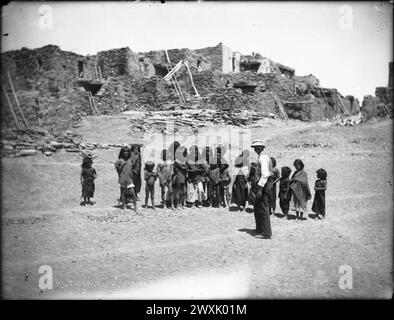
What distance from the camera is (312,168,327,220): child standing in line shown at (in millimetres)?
8079

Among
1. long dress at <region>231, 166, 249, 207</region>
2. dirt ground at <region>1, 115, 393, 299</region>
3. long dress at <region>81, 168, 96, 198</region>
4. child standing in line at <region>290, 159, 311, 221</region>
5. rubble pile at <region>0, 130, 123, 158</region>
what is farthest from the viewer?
rubble pile at <region>0, 130, 123, 158</region>

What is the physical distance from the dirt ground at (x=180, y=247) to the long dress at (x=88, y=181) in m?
0.37

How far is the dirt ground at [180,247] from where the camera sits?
17.8ft

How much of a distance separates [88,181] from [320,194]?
558cm

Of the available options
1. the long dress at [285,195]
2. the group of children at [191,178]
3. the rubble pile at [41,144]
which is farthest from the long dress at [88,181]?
the long dress at [285,195]

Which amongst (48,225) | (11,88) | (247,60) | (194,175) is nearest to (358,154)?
(194,175)

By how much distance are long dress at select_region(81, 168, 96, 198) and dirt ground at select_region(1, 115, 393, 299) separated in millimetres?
367

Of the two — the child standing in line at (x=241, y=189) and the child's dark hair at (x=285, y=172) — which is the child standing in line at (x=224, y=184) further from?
the child's dark hair at (x=285, y=172)

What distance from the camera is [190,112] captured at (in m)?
19.4

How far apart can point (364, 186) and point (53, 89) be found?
55.7 feet

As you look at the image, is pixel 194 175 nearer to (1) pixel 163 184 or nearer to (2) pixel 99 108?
(1) pixel 163 184

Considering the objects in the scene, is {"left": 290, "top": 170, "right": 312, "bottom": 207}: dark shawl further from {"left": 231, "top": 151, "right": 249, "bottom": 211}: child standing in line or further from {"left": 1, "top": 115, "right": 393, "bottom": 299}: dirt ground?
{"left": 231, "top": 151, "right": 249, "bottom": 211}: child standing in line

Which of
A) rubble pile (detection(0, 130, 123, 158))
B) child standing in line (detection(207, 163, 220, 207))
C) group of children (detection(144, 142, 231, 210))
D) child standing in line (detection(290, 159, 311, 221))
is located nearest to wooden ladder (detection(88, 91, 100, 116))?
rubble pile (detection(0, 130, 123, 158))
